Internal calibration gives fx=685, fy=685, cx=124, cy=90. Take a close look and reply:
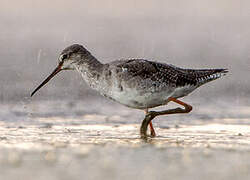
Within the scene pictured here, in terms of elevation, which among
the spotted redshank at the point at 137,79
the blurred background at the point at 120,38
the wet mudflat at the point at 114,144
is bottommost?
the wet mudflat at the point at 114,144

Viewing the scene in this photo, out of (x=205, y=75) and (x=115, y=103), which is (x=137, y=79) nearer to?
(x=205, y=75)

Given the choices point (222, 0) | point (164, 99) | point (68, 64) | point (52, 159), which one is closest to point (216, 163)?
point (52, 159)

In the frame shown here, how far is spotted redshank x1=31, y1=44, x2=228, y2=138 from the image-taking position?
8.41 meters

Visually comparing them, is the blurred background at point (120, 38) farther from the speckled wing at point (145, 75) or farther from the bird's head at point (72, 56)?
the speckled wing at point (145, 75)

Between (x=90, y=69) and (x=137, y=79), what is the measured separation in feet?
2.51

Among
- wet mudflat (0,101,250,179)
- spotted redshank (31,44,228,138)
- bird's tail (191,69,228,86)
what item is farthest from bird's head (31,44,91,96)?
bird's tail (191,69,228,86)

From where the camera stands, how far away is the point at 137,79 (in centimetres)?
844

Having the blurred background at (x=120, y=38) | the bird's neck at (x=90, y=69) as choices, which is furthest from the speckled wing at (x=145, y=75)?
the blurred background at (x=120, y=38)

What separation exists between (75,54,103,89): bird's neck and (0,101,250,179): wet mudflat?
650 mm

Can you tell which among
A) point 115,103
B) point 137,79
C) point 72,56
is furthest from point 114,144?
point 115,103

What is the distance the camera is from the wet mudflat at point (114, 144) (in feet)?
17.4

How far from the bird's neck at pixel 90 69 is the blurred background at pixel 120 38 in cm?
297

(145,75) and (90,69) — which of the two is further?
(90,69)

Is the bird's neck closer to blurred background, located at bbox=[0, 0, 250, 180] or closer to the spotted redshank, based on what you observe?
the spotted redshank
